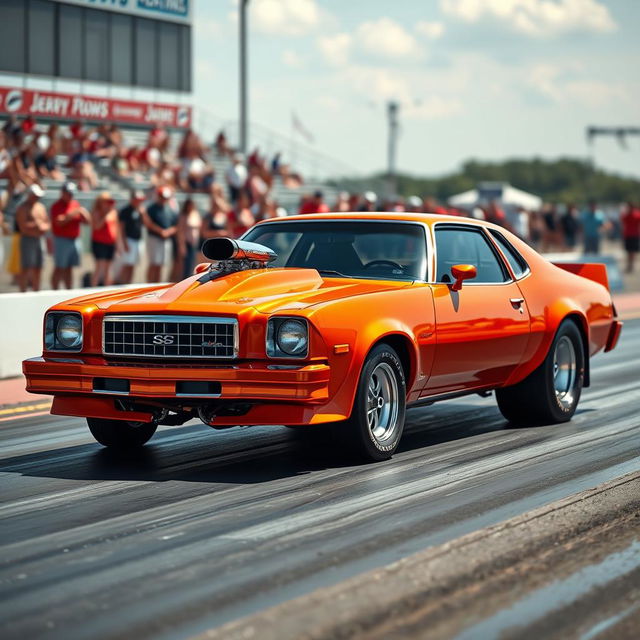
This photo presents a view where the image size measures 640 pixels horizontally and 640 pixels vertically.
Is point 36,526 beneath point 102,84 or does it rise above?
beneath

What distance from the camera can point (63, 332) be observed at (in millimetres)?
8195

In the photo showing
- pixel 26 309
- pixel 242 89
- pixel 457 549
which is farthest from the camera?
pixel 242 89

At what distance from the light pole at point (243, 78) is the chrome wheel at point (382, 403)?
25081 millimetres

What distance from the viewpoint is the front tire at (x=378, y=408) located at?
7.96 meters

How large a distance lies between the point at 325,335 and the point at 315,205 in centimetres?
1510

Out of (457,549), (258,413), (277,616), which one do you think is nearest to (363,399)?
(258,413)

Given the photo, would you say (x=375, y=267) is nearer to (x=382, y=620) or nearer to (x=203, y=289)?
(x=203, y=289)

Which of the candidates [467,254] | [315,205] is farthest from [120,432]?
[315,205]

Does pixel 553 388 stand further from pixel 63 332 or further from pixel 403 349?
pixel 63 332

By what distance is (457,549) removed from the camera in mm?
5918

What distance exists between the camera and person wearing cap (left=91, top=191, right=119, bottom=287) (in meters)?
19.2

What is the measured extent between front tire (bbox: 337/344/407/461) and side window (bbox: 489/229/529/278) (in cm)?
195

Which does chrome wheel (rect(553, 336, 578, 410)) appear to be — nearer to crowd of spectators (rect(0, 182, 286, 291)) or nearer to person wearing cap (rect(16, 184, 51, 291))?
crowd of spectators (rect(0, 182, 286, 291))

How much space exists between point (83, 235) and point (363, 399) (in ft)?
63.0
